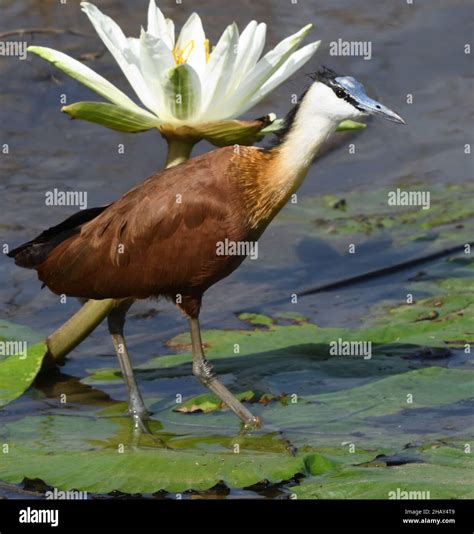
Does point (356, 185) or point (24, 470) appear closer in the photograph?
point (24, 470)

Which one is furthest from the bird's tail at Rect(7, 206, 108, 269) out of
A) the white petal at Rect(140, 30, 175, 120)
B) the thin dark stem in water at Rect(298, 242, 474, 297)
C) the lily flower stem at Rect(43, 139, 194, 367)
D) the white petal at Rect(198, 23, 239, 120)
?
the thin dark stem in water at Rect(298, 242, 474, 297)

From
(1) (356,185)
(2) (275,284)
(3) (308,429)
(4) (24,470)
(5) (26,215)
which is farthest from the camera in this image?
(1) (356,185)

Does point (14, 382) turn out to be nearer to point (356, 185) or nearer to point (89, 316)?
point (89, 316)

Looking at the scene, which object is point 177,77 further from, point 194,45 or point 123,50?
point 194,45

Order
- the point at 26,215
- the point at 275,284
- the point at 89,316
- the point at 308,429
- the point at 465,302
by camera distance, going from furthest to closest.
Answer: the point at 26,215, the point at 275,284, the point at 465,302, the point at 89,316, the point at 308,429

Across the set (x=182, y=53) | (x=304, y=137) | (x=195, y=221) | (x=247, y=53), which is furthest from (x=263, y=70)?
(x=195, y=221)

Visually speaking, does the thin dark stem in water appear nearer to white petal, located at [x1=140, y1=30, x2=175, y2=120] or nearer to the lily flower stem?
the lily flower stem

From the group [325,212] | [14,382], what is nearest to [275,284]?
[325,212]

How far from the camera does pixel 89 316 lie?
7.46 meters

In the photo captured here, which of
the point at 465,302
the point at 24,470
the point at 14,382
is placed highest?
the point at 465,302

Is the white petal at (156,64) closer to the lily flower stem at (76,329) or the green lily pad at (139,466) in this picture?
the lily flower stem at (76,329)

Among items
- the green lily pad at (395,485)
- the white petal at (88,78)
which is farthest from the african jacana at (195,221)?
the green lily pad at (395,485)

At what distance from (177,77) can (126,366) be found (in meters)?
1.57

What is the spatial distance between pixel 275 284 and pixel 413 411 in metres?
2.38
